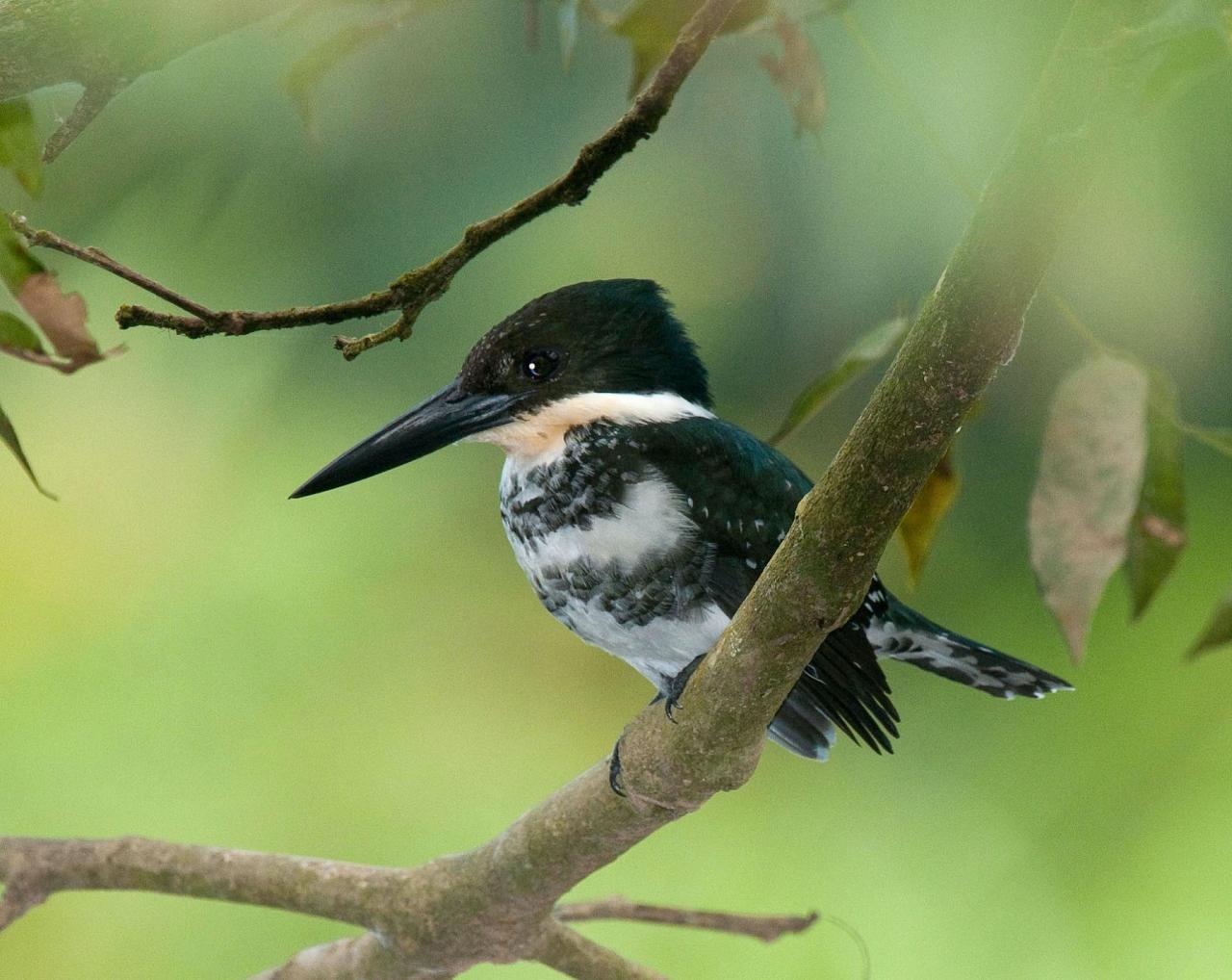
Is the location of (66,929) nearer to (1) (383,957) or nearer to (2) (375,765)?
(2) (375,765)

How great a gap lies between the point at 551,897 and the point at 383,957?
0.18 metres

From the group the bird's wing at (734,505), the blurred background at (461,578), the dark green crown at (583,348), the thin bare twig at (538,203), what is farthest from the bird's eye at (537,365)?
the blurred background at (461,578)

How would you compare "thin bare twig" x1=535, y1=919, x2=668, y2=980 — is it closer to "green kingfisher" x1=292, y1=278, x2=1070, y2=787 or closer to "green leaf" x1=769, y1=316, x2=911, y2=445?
"green kingfisher" x1=292, y1=278, x2=1070, y2=787

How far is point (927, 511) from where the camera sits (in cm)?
117

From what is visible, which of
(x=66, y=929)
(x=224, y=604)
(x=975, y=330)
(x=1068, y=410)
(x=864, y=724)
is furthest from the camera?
(x=224, y=604)

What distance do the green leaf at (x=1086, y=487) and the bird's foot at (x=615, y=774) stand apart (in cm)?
33

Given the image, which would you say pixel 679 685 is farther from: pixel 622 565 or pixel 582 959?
pixel 582 959

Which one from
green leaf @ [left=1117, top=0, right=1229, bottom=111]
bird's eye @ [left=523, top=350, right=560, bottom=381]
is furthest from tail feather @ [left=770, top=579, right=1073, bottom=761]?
green leaf @ [left=1117, top=0, right=1229, bottom=111]

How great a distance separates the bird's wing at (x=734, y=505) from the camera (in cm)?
118

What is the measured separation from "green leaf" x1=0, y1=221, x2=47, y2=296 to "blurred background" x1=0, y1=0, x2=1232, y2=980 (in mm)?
1584

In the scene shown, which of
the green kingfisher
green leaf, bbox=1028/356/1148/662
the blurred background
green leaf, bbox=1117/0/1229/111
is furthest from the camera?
the blurred background

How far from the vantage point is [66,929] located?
7.68ft

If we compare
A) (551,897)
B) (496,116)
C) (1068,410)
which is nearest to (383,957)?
(551,897)

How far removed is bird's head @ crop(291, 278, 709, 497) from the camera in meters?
1.29
